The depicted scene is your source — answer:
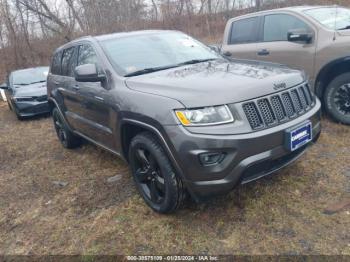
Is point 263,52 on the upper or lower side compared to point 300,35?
lower

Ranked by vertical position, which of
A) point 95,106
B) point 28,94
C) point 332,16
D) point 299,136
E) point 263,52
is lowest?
point 28,94

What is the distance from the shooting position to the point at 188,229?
3.04m

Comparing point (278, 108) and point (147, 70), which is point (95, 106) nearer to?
point (147, 70)

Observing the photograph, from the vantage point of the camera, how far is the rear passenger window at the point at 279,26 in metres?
5.15

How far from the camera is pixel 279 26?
5.43m

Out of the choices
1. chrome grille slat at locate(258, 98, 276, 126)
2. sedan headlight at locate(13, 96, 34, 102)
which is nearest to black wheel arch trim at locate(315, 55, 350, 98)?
chrome grille slat at locate(258, 98, 276, 126)

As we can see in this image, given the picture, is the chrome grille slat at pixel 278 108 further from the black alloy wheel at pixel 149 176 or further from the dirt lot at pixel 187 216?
the black alloy wheel at pixel 149 176

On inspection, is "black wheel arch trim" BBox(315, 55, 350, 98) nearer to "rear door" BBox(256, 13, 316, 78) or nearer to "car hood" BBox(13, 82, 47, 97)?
"rear door" BBox(256, 13, 316, 78)

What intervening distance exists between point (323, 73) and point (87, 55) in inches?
132

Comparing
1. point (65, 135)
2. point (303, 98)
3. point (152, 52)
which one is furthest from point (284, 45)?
point (65, 135)

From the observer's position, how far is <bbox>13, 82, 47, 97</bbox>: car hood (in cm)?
917

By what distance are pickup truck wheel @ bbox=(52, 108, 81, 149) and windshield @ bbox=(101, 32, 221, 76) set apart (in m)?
2.08

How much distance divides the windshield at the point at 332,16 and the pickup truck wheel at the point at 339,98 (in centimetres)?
77

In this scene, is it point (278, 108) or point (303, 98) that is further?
point (303, 98)
